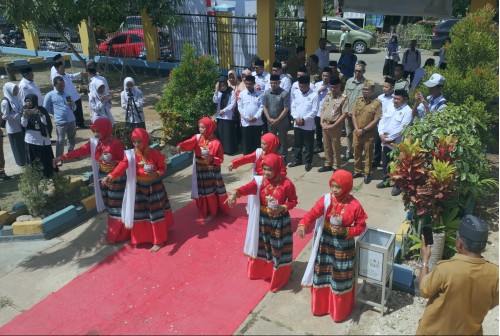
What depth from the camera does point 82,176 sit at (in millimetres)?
8430

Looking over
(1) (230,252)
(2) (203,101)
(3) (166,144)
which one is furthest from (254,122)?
(1) (230,252)

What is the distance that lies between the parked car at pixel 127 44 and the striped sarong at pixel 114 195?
12557 millimetres

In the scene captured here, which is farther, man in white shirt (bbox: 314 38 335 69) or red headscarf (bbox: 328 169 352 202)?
man in white shirt (bbox: 314 38 335 69)

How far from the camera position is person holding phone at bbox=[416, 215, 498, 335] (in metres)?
3.28

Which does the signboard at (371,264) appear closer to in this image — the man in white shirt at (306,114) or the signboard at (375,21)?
the man in white shirt at (306,114)

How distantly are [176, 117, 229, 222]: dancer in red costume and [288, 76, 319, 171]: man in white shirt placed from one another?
225cm

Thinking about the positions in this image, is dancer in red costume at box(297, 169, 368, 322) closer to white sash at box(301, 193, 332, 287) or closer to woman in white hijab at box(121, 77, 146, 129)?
white sash at box(301, 193, 332, 287)

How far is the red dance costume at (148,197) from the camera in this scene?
5.79 m

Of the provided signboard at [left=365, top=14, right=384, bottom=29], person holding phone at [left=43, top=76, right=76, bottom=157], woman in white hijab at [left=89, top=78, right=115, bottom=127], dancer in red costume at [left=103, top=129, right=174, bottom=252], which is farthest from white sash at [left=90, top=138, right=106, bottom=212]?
signboard at [left=365, top=14, right=384, bottom=29]

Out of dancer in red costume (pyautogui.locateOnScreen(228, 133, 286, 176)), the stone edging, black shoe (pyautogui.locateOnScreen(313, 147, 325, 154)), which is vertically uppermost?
dancer in red costume (pyautogui.locateOnScreen(228, 133, 286, 176))

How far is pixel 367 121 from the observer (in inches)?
297

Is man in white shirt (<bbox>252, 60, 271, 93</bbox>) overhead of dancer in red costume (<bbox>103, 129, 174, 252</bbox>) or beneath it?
overhead

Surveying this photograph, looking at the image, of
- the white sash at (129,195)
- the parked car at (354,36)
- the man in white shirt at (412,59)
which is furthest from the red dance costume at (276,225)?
the parked car at (354,36)

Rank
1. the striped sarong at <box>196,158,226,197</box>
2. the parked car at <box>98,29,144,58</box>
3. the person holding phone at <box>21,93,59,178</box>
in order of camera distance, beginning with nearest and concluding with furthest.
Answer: the striped sarong at <box>196,158,226,197</box>
the person holding phone at <box>21,93,59,178</box>
the parked car at <box>98,29,144,58</box>
